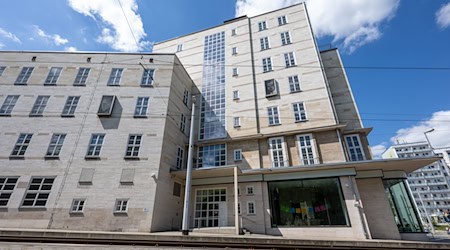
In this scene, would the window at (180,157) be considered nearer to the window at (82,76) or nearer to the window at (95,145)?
the window at (95,145)

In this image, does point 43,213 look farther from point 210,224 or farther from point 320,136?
point 320,136

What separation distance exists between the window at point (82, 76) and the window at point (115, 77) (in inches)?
96.1

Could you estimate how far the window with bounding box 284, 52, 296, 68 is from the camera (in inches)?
837

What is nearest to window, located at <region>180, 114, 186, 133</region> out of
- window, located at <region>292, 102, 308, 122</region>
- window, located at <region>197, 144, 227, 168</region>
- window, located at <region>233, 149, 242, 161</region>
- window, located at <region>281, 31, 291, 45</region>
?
window, located at <region>197, 144, 227, 168</region>

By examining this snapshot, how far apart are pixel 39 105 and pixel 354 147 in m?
28.9

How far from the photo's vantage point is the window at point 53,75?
18619 millimetres

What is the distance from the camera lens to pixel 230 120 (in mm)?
20531

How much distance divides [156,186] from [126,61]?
1343 cm

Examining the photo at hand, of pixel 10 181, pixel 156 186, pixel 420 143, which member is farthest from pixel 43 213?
pixel 420 143

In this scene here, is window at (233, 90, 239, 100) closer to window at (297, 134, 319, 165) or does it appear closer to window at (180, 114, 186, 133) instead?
window at (180, 114, 186, 133)

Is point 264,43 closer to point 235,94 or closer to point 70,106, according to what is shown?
point 235,94

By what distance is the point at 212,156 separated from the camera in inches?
762

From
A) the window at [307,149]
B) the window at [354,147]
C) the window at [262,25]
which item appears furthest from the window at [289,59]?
the window at [354,147]

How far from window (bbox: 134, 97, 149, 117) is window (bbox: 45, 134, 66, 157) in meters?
6.22
